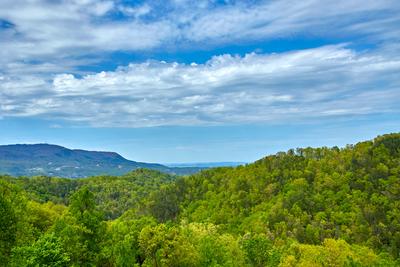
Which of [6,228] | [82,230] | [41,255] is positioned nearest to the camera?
[41,255]

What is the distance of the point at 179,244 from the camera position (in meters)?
64.2

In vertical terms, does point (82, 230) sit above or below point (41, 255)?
above

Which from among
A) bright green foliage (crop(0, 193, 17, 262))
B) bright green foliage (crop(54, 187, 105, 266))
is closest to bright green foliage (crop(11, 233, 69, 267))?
bright green foliage (crop(0, 193, 17, 262))

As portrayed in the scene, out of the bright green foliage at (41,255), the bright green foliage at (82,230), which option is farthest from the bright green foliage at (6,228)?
the bright green foliage at (41,255)

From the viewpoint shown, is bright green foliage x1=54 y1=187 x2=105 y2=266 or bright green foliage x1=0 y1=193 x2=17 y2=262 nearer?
bright green foliage x1=0 y1=193 x2=17 y2=262

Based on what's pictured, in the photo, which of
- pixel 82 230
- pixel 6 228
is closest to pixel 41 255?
pixel 6 228

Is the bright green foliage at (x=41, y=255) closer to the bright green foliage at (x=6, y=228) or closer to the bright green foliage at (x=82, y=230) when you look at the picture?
the bright green foliage at (x=6, y=228)

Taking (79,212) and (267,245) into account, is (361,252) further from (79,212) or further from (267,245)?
(79,212)

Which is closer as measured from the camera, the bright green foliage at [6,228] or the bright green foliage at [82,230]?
the bright green foliage at [6,228]

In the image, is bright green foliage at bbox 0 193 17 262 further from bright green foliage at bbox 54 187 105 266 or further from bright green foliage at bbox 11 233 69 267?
bright green foliage at bbox 11 233 69 267

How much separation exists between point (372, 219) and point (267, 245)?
131572 millimetres

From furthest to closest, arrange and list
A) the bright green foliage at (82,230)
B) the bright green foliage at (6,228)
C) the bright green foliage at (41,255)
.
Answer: the bright green foliage at (82,230), the bright green foliage at (6,228), the bright green foliage at (41,255)

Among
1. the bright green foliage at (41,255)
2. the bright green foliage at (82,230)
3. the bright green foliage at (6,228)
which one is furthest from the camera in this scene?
the bright green foliage at (82,230)

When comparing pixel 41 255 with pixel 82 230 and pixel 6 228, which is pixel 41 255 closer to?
pixel 6 228
